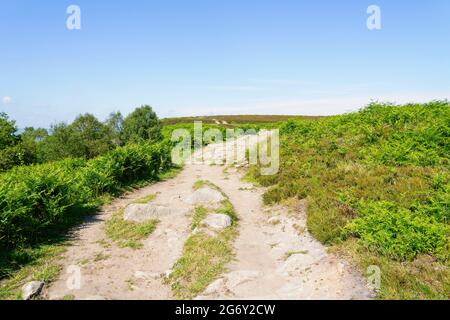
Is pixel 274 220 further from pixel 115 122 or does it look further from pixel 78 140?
pixel 115 122

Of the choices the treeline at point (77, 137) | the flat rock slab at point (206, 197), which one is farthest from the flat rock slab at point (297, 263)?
the treeline at point (77, 137)

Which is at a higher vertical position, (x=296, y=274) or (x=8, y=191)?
(x=8, y=191)

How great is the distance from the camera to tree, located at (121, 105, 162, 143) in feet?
175

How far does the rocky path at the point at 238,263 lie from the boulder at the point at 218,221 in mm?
517

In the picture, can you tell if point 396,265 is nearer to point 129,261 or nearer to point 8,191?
point 129,261

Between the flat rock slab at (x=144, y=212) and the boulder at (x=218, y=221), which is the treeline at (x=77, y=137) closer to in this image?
the flat rock slab at (x=144, y=212)

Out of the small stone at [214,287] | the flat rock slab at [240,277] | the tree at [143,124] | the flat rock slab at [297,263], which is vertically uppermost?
the tree at [143,124]

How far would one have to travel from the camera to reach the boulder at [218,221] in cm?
1120

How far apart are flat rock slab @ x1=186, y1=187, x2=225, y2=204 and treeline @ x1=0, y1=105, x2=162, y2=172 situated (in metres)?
29.9

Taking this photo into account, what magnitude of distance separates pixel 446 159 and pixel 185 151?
24.3m

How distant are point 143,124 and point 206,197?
42.3 meters
